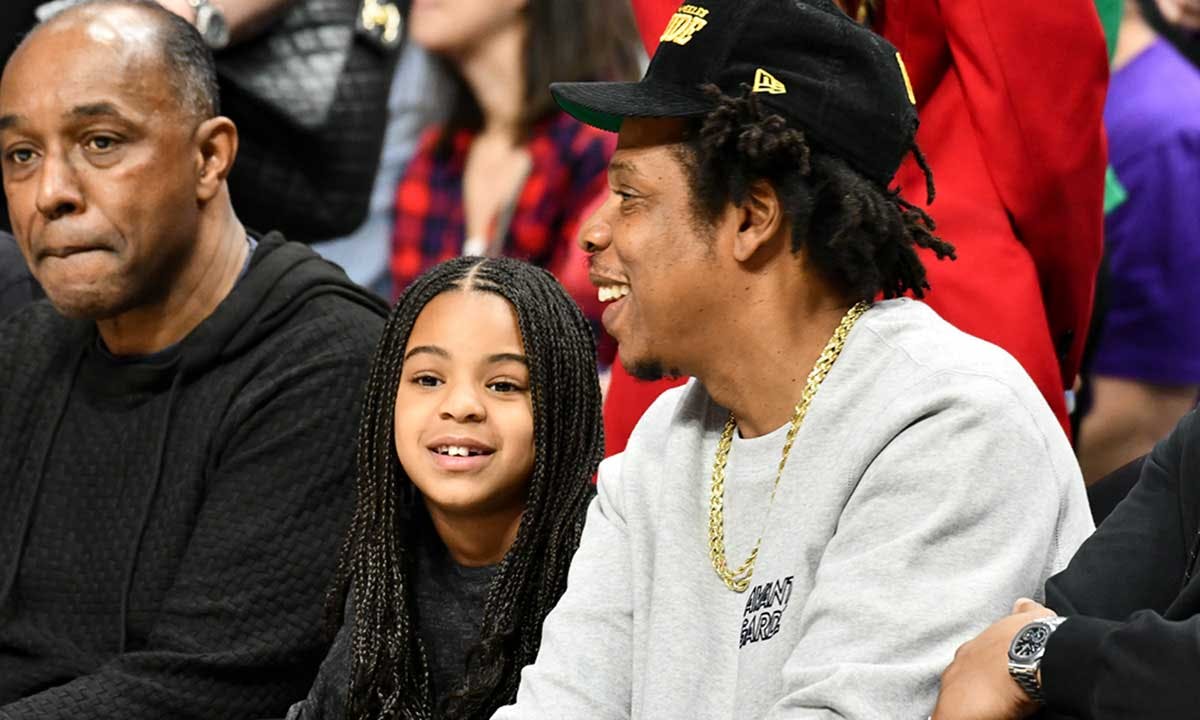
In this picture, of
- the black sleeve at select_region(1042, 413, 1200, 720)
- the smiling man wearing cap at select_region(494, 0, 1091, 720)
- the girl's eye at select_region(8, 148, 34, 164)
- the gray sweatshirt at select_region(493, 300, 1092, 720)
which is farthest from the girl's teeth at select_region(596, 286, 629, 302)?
the girl's eye at select_region(8, 148, 34, 164)

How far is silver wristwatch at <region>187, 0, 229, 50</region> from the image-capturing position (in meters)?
3.86

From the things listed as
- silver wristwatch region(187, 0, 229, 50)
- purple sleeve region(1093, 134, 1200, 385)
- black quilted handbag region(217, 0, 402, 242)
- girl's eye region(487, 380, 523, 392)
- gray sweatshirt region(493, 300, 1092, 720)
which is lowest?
purple sleeve region(1093, 134, 1200, 385)

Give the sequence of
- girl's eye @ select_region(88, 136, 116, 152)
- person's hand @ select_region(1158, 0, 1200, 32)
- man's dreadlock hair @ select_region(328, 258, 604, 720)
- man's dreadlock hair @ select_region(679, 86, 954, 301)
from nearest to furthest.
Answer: man's dreadlock hair @ select_region(679, 86, 954, 301)
man's dreadlock hair @ select_region(328, 258, 604, 720)
girl's eye @ select_region(88, 136, 116, 152)
person's hand @ select_region(1158, 0, 1200, 32)

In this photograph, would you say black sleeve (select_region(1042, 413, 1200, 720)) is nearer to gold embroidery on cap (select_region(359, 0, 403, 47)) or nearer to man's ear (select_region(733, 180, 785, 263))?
man's ear (select_region(733, 180, 785, 263))

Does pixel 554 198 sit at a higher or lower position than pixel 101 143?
lower

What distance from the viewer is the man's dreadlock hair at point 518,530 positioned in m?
2.92

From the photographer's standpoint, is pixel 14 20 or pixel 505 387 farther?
pixel 14 20

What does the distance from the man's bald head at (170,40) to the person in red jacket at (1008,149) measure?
3.59 feet

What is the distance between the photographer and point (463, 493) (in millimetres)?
2963

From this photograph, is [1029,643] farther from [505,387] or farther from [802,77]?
[505,387]

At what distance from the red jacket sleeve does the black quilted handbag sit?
1.48 m

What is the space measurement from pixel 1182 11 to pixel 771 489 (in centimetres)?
352

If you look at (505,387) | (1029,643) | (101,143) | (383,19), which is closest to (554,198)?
(383,19)

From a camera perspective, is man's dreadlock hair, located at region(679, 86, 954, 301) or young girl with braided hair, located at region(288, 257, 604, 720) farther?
young girl with braided hair, located at region(288, 257, 604, 720)
